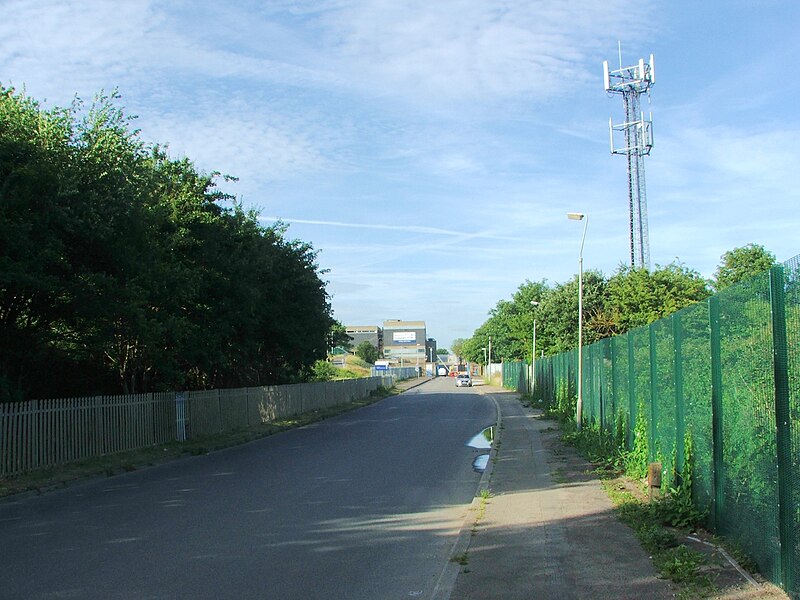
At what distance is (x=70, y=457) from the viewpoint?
1647 cm

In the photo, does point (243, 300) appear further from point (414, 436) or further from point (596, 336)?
point (596, 336)

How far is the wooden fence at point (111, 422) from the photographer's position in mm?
14773

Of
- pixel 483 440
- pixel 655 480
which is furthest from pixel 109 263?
pixel 655 480

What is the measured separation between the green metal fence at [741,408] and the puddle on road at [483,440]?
9.03 m

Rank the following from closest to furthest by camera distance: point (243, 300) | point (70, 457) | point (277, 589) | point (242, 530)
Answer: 1. point (277, 589)
2. point (242, 530)
3. point (70, 457)
4. point (243, 300)

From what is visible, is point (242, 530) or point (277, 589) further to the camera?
point (242, 530)

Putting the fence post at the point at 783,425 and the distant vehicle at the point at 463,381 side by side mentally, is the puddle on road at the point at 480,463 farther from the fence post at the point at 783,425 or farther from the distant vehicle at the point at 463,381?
the distant vehicle at the point at 463,381

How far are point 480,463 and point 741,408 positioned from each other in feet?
33.3

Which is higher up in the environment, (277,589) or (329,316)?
(329,316)

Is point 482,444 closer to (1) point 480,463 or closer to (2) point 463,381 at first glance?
(1) point 480,463

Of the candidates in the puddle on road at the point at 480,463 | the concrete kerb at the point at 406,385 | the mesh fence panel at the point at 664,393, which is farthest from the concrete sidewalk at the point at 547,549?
the concrete kerb at the point at 406,385

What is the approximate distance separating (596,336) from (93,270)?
1014 inches

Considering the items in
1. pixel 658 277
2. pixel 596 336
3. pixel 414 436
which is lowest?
pixel 414 436

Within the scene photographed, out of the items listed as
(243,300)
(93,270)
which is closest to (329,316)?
(243,300)
